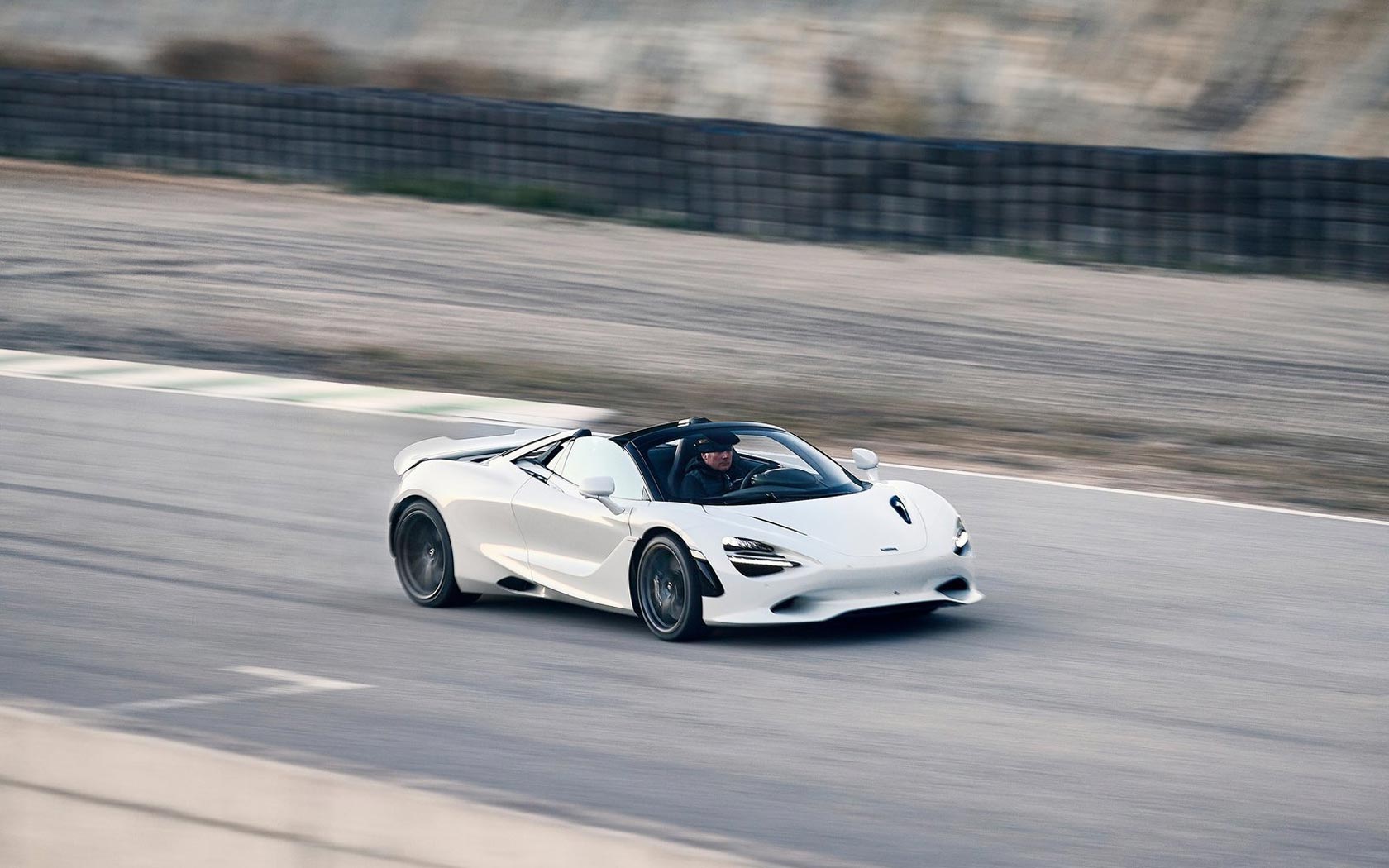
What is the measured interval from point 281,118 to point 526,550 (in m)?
18.4

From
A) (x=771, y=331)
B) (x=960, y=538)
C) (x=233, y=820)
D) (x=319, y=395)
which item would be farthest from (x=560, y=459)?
(x=771, y=331)

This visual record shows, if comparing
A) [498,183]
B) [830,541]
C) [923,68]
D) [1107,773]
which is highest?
[923,68]

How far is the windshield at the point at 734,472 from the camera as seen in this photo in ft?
30.8

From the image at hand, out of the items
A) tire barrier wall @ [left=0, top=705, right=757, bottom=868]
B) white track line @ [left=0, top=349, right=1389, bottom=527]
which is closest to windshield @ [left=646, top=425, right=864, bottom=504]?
tire barrier wall @ [left=0, top=705, right=757, bottom=868]

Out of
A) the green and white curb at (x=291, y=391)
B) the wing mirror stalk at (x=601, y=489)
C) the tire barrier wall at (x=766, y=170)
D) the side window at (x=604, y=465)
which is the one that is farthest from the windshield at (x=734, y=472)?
the tire barrier wall at (x=766, y=170)

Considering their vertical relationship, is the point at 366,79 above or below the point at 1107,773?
above

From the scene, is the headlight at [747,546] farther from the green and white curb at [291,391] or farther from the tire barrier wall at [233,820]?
the green and white curb at [291,391]

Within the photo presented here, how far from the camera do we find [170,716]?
796 cm

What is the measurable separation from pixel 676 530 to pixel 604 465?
83 centimetres

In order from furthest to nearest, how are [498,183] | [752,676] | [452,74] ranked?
[452,74]
[498,183]
[752,676]

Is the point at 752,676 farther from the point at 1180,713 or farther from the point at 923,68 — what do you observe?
the point at 923,68

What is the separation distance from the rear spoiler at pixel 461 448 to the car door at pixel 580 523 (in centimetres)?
61

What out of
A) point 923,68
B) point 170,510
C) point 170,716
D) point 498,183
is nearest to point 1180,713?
point 170,716

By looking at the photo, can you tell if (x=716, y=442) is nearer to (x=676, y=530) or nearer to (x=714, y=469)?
(x=714, y=469)
